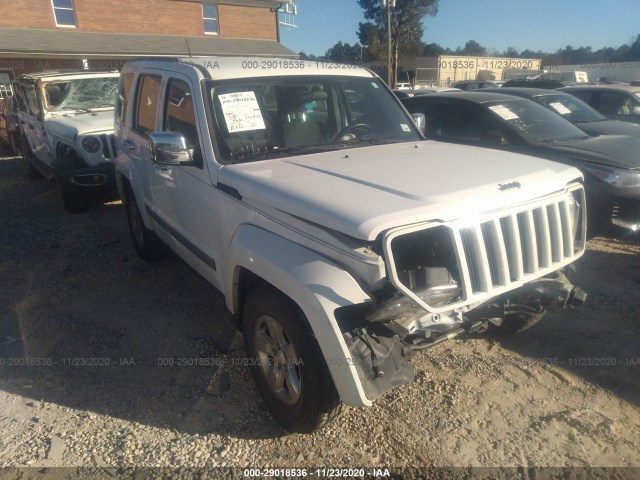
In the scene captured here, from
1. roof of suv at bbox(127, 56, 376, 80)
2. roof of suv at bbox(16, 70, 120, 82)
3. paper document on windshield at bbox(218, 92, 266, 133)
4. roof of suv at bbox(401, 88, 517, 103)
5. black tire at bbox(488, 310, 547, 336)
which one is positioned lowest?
black tire at bbox(488, 310, 547, 336)

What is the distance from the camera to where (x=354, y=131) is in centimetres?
383

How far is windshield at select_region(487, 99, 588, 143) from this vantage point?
5.92 m

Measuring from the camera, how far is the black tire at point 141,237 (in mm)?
5117

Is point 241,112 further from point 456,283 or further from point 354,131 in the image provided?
point 456,283

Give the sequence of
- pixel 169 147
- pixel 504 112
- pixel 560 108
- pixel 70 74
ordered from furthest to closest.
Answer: pixel 70 74, pixel 560 108, pixel 504 112, pixel 169 147

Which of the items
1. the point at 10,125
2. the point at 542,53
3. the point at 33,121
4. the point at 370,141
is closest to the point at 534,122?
the point at 370,141

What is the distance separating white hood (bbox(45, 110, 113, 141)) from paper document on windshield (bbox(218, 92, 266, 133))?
471 centimetres

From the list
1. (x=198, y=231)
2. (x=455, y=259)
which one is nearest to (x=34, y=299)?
(x=198, y=231)

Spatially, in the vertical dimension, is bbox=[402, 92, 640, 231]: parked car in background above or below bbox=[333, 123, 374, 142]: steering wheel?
below

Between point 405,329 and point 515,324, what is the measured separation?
1.70 metres

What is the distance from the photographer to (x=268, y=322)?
2756mm

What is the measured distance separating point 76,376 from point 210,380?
991 mm

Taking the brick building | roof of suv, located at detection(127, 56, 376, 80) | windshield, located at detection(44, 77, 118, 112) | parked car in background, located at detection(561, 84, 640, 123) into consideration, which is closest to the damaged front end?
roof of suv, located at detection(127, 56, 376, 80)

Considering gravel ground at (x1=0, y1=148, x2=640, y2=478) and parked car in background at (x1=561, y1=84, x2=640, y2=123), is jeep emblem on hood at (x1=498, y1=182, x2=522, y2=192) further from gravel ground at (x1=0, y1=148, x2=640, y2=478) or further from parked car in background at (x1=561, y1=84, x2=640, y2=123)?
parked car in background at (x1=561, y1=84, x2=640, y2=123)
